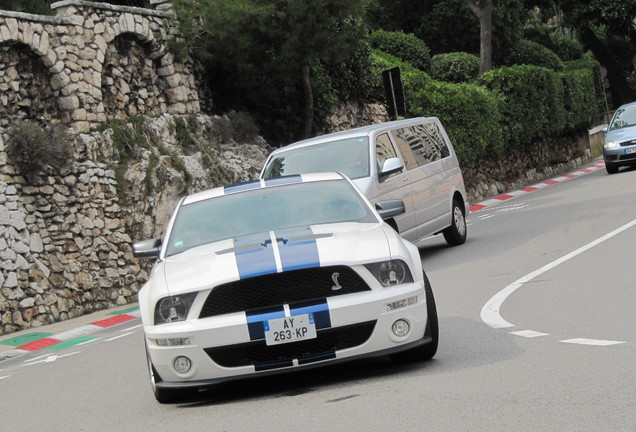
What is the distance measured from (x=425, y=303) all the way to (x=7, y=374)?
6233mm

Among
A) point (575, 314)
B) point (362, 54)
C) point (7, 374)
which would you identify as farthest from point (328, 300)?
point (362, 54)

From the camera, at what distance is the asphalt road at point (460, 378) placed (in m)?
6.37

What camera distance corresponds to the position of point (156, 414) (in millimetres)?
7742

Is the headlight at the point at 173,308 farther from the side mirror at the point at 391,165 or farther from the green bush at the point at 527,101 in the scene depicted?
the green bush at the point at 527,101

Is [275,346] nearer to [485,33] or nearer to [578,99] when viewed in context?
[485,33]

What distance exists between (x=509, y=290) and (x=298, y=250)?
4.65 meters

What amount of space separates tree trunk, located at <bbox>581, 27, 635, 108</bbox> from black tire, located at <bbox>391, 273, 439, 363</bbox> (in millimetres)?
48592

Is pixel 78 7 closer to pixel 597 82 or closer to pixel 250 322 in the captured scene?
pixel 250 322

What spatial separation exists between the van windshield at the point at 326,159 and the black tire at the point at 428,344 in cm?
726

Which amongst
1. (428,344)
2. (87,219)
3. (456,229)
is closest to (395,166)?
(456,229)

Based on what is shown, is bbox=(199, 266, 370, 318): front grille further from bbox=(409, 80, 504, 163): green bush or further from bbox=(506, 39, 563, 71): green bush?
bbox=(506, 39, 563, 71): green bush

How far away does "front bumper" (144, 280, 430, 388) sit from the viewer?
7500mm

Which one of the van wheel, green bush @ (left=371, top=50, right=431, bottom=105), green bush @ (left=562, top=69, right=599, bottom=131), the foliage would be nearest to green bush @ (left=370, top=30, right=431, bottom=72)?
green bush @ (left=562, top=69, right=599, bottom=131)

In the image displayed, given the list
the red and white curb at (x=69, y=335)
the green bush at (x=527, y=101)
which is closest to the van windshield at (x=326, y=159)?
the red and white curb at (x=69, y=335)
